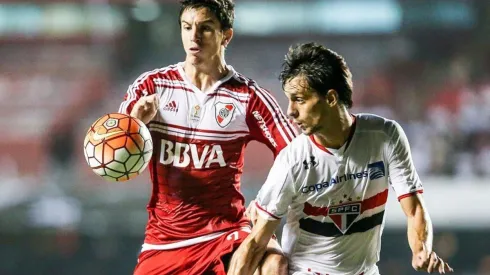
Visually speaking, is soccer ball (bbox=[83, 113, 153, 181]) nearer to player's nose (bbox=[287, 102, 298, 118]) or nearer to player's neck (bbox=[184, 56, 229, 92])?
player's neck (bbox=[184, 56, 229, 92])

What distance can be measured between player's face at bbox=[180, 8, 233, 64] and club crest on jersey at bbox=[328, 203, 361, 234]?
1.04 meters

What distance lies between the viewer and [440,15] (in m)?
12.7

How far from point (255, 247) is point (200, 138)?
0.78 meters

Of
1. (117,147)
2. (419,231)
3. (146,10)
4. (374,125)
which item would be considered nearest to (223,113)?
(117,147)

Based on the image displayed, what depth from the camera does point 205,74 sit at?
4.50 m

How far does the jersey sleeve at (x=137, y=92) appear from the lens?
4379 mm

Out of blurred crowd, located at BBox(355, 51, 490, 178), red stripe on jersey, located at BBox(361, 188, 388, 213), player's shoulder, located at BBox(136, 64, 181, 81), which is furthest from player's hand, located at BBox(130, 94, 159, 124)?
blurred crowd, located at BBox(355, 51, 490, 178)

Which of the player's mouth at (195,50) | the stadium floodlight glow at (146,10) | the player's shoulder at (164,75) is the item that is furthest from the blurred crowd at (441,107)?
the player's mouth at (195,50)

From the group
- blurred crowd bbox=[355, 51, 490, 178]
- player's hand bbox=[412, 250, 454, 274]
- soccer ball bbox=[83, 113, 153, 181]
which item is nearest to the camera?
player's hand bbox=[412, 250, 454, 274]

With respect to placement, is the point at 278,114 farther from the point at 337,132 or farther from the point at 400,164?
the point at 400,164

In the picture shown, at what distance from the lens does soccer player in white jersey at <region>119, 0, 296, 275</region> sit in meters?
4.38

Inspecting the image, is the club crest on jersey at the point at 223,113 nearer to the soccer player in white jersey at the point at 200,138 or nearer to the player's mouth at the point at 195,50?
the soccer player in white jersey at the point at 200,138

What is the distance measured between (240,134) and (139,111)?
20.9 inches

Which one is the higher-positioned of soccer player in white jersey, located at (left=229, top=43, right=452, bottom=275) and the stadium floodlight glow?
the stadium floodlight glow
